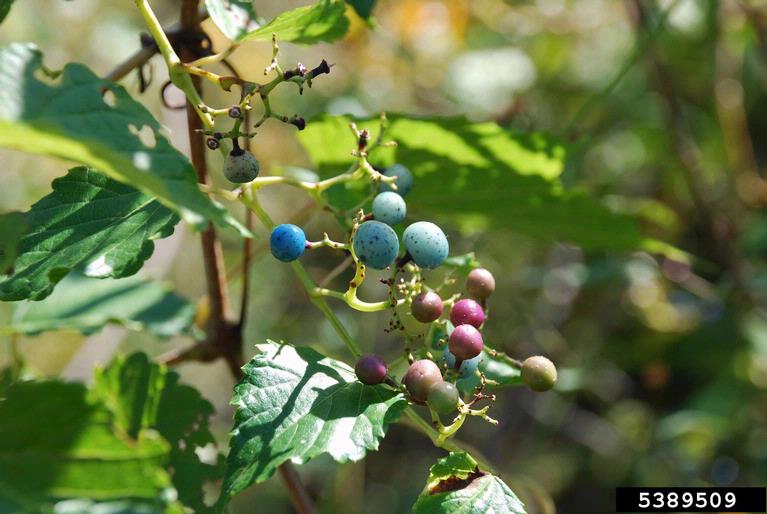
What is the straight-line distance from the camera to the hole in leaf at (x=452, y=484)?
959 mm

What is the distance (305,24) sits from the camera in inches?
42.0

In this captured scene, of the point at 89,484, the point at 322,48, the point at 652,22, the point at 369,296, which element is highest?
the point at 89,484

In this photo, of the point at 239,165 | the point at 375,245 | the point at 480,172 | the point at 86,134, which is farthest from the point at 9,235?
the point at 480,172

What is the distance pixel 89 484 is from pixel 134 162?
27 centimetres

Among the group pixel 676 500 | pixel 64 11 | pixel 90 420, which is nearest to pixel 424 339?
pixel 90 420

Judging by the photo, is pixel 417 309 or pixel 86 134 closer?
pixel 86 134

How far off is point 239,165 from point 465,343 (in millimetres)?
327

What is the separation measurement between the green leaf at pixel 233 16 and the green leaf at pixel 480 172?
268mm

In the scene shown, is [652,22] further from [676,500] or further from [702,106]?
[676,500]

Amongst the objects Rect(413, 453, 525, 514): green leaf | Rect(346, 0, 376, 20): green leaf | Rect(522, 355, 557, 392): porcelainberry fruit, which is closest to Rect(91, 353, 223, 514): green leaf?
Rect(413, 453, 525, 514): green leaf

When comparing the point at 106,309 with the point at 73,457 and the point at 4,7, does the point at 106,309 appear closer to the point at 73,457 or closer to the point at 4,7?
the point at 4,7

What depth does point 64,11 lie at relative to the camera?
307 cm

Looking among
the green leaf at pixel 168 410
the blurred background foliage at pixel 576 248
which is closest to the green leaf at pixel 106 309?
the green leaf at pixel 168 410

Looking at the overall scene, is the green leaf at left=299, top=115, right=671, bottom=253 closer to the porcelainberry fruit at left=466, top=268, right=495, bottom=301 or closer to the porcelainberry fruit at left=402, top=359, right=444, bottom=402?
the porcelainberry fruit at left=466, top=268, right=495, bottom=301
